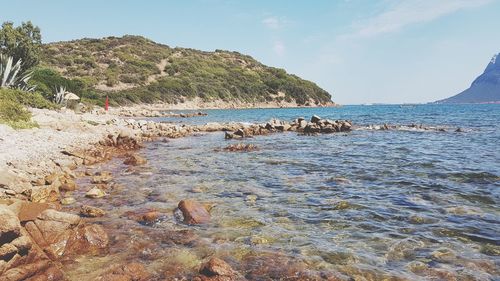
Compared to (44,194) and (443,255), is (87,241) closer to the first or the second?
(44,194)

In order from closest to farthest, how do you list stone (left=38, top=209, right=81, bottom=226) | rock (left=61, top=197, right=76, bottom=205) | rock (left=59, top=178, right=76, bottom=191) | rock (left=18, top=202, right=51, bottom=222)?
stone (left=38, top=209, right=81, bottom=226)
rock (left=18, top=202, right=51, bottom=222)
rock (left=61, top=197, right=76, bottom=205)
rock (left=59, top=178, right=76, bottom=191)

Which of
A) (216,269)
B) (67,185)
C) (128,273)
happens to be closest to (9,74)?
(67,185)

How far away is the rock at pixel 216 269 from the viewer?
17.3 feet

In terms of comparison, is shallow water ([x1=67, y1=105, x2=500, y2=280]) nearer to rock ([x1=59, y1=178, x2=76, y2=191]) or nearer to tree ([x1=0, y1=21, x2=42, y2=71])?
rock ([x1=59, y1=178, x2=76, y2=191])

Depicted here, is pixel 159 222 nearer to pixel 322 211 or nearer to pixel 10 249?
pixel 10 249

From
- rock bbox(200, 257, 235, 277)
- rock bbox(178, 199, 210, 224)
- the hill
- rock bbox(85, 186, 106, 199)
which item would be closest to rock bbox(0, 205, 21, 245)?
rock bbox(200, 257, 235, 277)

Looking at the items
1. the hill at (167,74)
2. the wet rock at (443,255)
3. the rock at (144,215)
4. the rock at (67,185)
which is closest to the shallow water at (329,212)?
the wet rock at (443,255)

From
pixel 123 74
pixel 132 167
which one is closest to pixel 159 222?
pixel 132 167

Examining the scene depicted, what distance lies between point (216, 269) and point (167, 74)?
312ft

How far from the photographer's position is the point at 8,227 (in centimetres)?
489

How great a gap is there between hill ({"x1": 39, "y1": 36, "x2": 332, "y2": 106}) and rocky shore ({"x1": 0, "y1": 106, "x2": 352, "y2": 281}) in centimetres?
4648

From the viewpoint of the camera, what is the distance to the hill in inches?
3036

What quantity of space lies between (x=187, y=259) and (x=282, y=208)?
3369 millimetres

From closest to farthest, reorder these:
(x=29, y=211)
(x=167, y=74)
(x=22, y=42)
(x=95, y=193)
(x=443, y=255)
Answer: (x=443, y=255), (x=29, y=211), (x=95, y=193), (x=22, y=42), (x=167, y=74)
